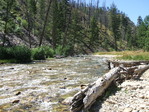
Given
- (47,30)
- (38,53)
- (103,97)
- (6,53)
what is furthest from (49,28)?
(103,97)

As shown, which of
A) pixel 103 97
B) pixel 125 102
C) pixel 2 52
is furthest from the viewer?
pixel 2 52

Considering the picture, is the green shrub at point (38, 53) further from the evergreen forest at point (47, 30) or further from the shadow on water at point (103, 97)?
the shadow on water at point (103, 97)

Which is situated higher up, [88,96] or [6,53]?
[6,53]

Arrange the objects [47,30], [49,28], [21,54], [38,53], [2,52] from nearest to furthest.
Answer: [2,52], [21,54], [38,53], [49,28], [47,30]

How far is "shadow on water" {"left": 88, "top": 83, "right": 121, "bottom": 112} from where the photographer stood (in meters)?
5.86

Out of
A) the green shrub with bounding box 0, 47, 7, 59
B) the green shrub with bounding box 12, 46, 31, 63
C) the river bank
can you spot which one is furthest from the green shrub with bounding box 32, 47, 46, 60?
the river bank

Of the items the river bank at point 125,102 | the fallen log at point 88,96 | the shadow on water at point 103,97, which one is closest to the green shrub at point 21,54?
the shadow on water at point 103,97

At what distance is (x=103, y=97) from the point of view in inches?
268

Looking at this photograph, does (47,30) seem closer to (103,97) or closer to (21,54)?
(21,54)

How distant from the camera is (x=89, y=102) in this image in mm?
5688

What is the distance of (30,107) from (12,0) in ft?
83.0

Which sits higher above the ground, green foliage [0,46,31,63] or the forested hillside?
the forested hillside

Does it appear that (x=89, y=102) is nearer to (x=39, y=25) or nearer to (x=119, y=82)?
(x=119, y=82)

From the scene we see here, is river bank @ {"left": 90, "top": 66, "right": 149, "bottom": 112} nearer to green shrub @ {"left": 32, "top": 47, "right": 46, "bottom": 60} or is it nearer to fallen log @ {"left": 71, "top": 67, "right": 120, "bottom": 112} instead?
fallen log @ {"left": 71, "top": 67, "right": 120, "bottom": 112}
